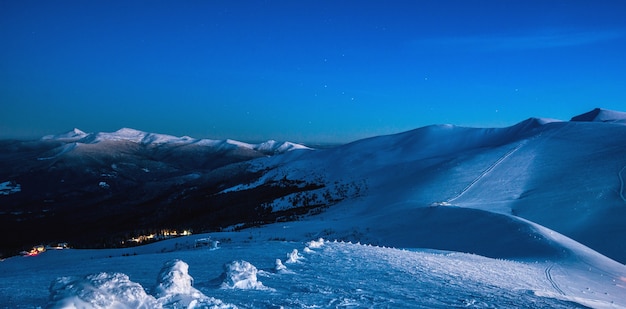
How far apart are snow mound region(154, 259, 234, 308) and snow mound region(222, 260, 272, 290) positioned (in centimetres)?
94

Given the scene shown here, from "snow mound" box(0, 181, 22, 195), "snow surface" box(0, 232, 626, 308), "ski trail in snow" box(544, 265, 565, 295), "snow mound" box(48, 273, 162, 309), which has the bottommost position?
"ski trail in snow" box(544, 265, 565, 295)

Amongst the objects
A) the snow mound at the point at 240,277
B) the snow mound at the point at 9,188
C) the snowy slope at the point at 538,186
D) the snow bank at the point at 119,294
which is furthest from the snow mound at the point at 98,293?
the snow mound at the point at 9,188

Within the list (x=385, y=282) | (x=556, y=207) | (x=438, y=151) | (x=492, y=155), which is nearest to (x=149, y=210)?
(x=438, y=151)

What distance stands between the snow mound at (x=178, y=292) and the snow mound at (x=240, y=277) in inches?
36.9

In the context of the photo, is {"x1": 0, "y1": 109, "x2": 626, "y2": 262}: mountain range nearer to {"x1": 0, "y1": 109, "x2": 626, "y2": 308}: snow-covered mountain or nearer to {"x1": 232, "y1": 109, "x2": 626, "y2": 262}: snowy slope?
{"x1": 232, "y1": 109, "x2": 626, "y2": 262}: snowy slope

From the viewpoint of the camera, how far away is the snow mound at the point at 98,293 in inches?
167

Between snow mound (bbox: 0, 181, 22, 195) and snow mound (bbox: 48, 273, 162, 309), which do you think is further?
snow mound (bbox: 0, 181, 22, 195)

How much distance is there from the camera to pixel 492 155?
45.3 metres

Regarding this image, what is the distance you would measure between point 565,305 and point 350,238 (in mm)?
17521

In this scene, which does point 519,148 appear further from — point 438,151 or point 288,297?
point 288,297

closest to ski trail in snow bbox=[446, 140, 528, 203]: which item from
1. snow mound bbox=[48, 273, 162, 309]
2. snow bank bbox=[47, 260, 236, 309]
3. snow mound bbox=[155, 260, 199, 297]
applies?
snow mound bbox=[155, 260, 199, 297]

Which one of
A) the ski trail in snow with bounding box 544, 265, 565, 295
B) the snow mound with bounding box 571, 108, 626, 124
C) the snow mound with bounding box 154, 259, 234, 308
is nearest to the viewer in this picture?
the snow mound with bounding box 154, 259, 234, 308

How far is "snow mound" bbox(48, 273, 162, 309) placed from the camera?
13.9ft

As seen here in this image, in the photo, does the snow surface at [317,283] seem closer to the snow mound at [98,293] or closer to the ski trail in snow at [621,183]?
the snow mound at [98,293]
